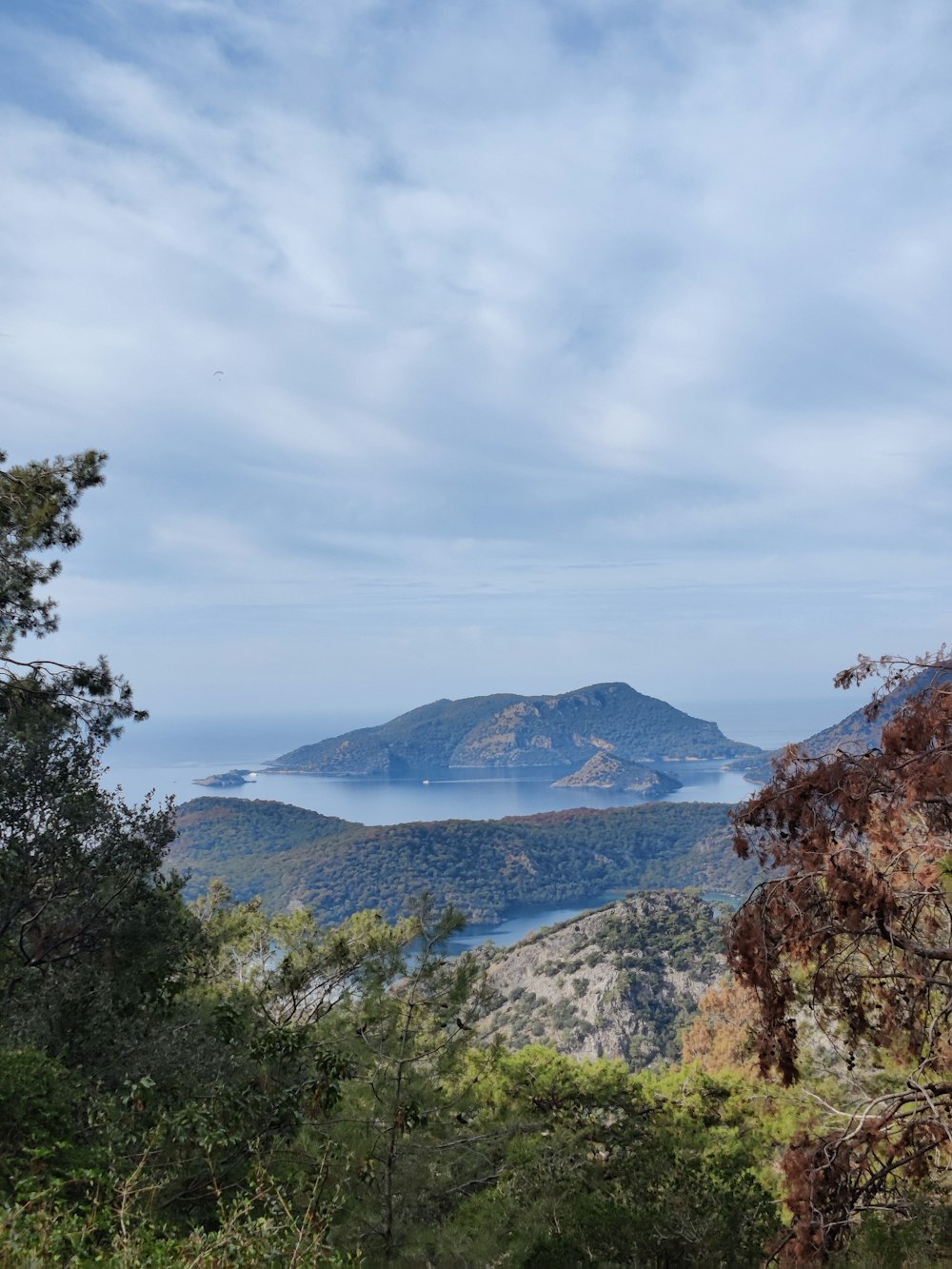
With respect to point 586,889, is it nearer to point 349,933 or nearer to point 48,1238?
point 349,933

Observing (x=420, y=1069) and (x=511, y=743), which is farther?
(x=511, y=743)

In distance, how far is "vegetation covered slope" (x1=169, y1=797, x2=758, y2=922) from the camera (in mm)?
63156

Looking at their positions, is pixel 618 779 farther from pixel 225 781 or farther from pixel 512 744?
pixel 225 781

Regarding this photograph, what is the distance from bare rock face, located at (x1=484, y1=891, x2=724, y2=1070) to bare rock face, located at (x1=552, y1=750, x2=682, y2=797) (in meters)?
98.6

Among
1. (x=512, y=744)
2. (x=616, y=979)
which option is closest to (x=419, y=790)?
(x=512, y=744)

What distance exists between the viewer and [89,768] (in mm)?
7031

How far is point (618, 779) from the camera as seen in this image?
150 metres

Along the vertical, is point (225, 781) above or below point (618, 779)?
above

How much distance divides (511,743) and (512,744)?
0.56m

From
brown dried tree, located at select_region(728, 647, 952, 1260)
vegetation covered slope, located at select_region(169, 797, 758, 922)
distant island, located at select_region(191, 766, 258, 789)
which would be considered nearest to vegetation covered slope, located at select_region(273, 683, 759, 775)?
distant island, located at select_region(191, 766, 258, 789)

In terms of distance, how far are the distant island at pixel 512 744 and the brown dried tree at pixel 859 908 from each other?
167m

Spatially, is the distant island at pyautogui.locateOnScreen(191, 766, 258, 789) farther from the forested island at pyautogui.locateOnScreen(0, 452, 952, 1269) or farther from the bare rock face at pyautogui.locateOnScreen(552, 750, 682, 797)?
the forested island at pyautogui.locateOnScreen(0, 452, 952, 1269)

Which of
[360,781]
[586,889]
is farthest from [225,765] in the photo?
[586,889]

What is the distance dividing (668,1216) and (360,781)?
513ft
